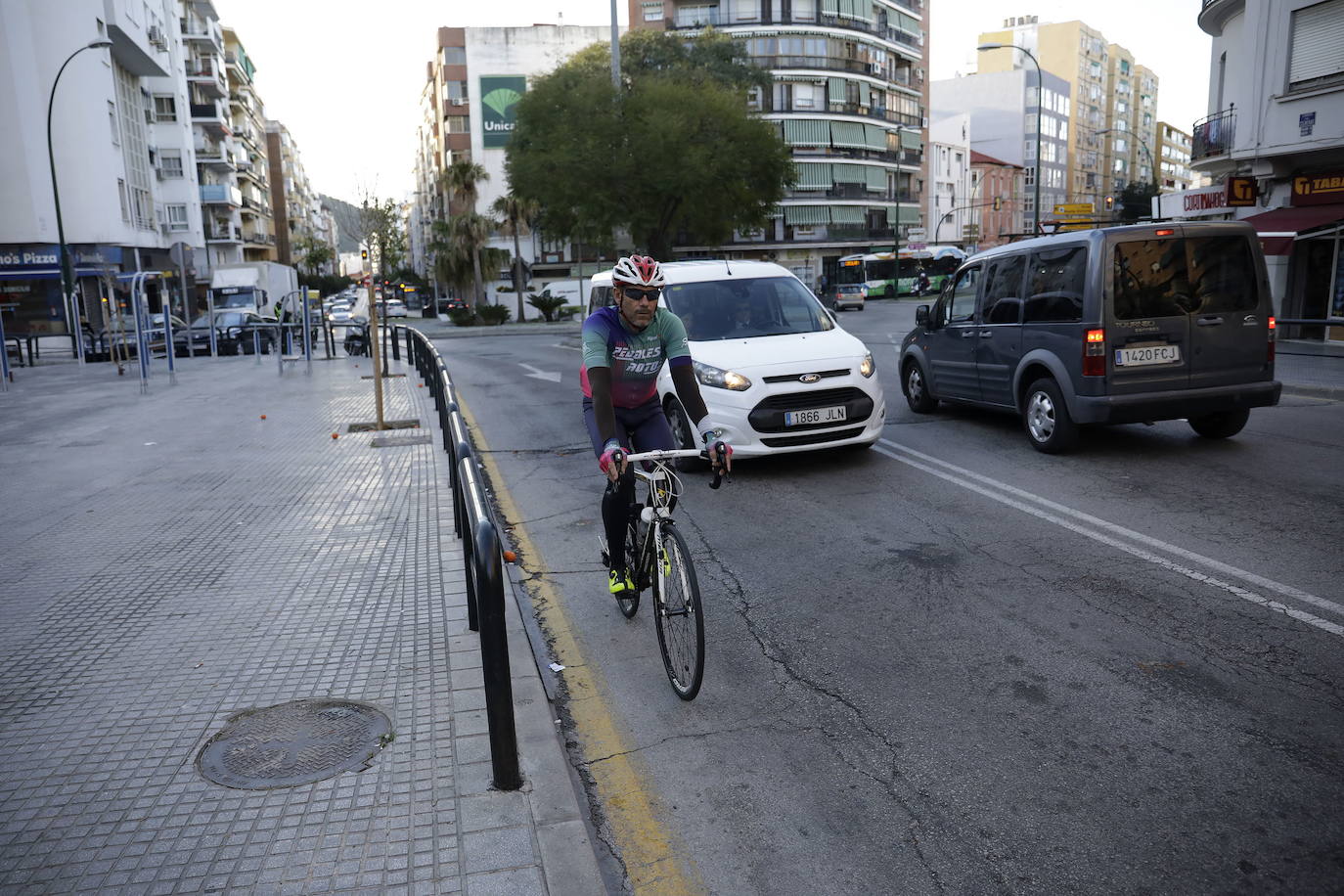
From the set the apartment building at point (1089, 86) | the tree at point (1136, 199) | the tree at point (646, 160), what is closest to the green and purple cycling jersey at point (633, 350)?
the tree at point (646, 160)

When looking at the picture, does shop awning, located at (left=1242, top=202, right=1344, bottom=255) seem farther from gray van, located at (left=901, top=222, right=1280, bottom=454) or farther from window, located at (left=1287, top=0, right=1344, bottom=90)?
gray van, located at (left=901, top=222, right=1280, bottom=454)

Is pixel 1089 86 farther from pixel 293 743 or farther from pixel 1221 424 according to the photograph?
pixel 293 743

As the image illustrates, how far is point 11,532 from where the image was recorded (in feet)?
24.3

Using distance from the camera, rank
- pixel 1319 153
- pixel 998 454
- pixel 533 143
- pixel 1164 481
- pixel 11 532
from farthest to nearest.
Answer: pixel 533 143 < pixel 1319 153 < pixel 998 454 < pixel 1164 481 < pixel 11 532

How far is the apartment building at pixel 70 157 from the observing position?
3728 cm

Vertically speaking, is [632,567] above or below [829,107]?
below

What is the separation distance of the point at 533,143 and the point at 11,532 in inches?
1183

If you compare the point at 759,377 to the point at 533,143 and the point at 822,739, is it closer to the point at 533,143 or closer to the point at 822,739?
the point at 822,739

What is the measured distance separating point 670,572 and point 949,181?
306ft

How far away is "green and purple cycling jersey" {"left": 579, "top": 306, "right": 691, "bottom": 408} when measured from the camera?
491 cm

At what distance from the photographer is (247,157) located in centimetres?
8431

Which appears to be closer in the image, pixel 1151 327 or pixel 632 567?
pixel 632 567

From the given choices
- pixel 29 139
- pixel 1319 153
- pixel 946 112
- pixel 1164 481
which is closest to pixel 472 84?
pixel 29 139

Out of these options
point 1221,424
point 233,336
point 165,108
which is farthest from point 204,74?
point 1221,424
